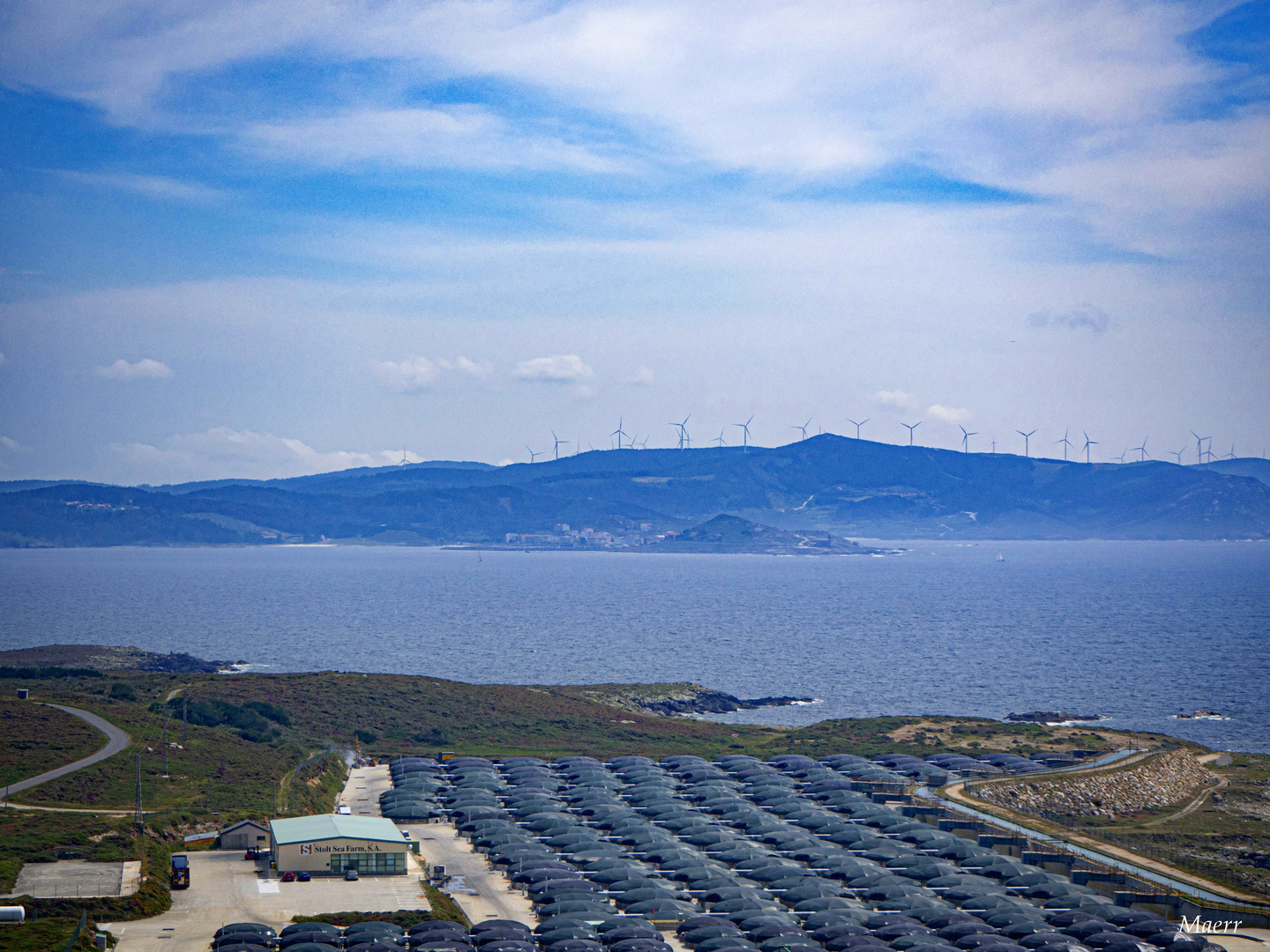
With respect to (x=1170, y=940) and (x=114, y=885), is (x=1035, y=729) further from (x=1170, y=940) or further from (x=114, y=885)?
(x=114, y=885)

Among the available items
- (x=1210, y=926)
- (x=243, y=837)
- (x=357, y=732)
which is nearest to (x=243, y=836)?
(x=243, y=837)

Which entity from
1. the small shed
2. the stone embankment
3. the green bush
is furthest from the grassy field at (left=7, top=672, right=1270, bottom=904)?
the stone embankment

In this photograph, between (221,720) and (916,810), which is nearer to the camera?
(916,810)

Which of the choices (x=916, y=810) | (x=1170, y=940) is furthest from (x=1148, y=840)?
(x=1170, y=940)

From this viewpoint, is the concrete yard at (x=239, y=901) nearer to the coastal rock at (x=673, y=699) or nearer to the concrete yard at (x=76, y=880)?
the concrete yard at (x=76, y=880)

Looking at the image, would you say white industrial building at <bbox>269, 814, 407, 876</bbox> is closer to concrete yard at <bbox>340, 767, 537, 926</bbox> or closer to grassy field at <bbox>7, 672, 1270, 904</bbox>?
concrete yard at <bbox>340, 767, 537, 926</bbox>

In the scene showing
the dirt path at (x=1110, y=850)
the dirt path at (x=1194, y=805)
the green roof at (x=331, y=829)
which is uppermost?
the green roof at (x=331, y=829)

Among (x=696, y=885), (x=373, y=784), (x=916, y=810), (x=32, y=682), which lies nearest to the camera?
(x=696, y=885)

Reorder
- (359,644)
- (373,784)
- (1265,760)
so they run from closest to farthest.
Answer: (373,784) → (1265,760) → (359,644)

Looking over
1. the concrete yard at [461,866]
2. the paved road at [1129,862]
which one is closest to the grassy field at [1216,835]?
the paved road at [1129,862]
